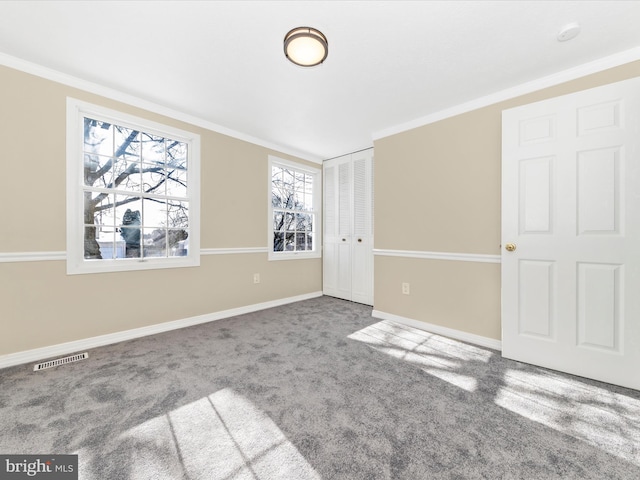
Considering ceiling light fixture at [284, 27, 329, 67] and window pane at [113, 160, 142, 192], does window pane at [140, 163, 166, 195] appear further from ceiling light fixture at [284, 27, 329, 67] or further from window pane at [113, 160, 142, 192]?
ceiling light fixture at [284, 27, 329, 67]

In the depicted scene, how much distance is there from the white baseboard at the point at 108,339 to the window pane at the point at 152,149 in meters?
1.86

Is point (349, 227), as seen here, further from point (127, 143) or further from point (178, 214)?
point (127, 143)

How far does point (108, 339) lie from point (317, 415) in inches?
91.0

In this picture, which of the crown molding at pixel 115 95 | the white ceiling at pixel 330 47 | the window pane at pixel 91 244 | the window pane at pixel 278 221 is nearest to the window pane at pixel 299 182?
the window pane at pixel 278 221

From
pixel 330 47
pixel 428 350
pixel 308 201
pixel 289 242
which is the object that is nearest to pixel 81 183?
pixel 330 47

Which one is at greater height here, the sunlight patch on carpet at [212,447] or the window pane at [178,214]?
the window pane at [178,214]

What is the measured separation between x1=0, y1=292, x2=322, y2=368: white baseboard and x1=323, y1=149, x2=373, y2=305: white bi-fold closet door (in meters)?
1.44

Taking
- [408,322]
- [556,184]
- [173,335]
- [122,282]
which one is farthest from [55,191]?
[556,184]

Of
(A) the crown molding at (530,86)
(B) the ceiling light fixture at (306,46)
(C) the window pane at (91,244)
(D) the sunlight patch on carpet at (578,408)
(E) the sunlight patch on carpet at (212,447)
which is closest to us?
(E) the sunlight patch on carpet at (212,447)

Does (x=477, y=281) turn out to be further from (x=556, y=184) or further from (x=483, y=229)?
(x=556, y=184)

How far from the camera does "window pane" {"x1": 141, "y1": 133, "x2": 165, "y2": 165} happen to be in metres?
2.93

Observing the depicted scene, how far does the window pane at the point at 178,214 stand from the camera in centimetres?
313

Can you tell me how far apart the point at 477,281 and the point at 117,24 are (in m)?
3.67

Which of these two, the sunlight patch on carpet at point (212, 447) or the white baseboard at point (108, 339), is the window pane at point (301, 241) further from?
the sunlight patch on carpet at point (212, 447)
